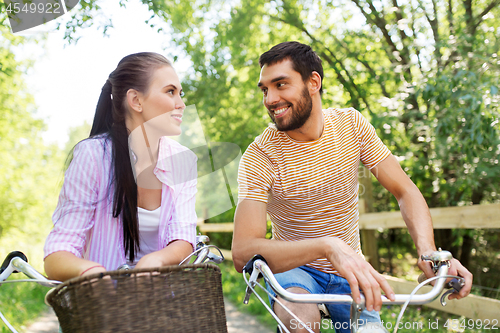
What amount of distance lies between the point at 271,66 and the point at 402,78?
3009 mm

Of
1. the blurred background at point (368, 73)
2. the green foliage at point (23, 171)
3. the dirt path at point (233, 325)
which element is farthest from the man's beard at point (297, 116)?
the green foliage at point (23, 171)

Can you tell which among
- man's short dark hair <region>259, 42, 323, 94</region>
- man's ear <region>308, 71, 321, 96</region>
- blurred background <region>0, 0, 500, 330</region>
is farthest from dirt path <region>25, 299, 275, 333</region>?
man's short dark hair <region>259, 42, 323, 94</region>

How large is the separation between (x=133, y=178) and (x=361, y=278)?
1024 mm

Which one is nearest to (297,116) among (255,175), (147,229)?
(255,175)

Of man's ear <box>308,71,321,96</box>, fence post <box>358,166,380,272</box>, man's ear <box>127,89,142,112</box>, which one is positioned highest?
man's ear <box>308,71,321,96</box>

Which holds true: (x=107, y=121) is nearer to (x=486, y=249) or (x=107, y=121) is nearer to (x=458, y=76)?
(x=458, y=76)

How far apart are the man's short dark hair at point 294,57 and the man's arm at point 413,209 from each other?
62 cm

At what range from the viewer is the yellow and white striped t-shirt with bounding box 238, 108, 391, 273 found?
82.1 inches

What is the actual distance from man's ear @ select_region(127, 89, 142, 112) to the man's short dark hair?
648 mm

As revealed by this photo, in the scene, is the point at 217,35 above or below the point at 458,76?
above

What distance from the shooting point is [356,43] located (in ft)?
17.5

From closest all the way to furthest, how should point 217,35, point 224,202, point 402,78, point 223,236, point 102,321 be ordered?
point 102,321
point 224,202
point 402,78
point 217,35
point 223,236

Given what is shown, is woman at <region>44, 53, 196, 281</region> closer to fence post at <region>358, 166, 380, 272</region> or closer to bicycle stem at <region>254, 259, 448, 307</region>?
bicycle stem at <region>254, 259, 448, 307</region>

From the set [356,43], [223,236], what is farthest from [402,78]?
[223,236]
